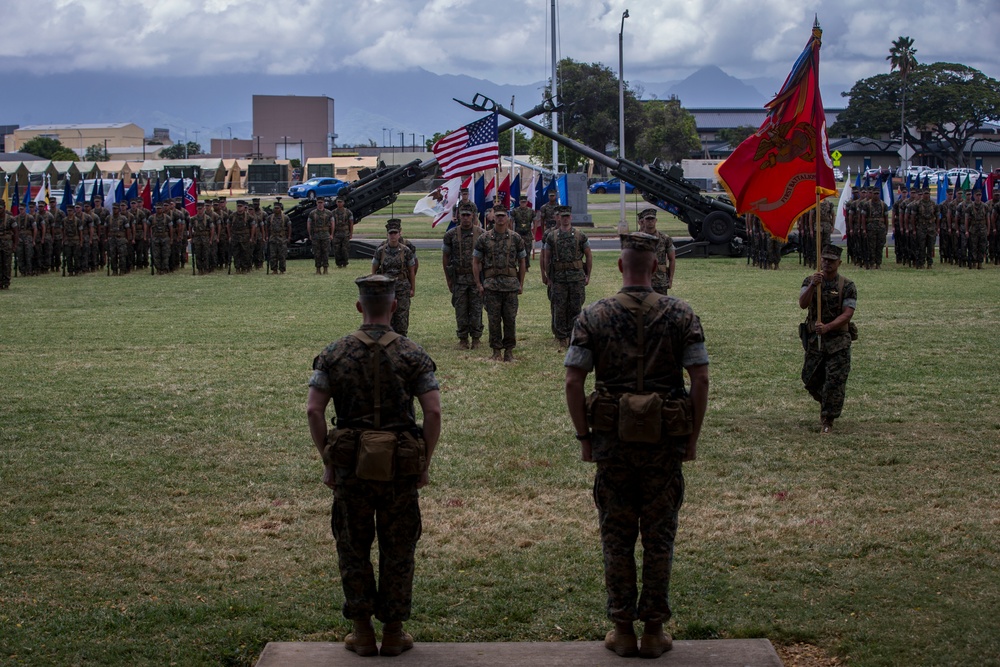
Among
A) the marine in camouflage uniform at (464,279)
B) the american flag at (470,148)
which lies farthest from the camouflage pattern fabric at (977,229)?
the marine in camouflage uniform at (464,279)

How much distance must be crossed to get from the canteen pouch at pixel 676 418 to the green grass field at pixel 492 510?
1.12 metres

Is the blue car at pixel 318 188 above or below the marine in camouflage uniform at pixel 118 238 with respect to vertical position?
above

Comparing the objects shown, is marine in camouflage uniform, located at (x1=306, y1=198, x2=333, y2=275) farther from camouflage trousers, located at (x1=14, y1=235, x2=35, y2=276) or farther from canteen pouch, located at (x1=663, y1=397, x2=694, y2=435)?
canteen pouch, located at (x1=663, y1=397, x2=694, y2=435)

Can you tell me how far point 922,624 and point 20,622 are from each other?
14.7 ft

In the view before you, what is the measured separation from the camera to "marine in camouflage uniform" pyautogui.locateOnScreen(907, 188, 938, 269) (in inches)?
1023

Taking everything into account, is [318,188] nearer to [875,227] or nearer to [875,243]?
[875,243]

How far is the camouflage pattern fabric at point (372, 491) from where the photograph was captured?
533 centimetres

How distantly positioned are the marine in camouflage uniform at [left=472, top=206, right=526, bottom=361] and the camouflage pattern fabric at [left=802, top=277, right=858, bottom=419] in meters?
4.80

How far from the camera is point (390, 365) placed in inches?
210

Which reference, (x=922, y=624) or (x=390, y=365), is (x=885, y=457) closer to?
(x=922, y=624)

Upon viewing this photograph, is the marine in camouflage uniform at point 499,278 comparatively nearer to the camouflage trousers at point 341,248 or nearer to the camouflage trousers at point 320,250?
the camouflage trousers at point 320,250

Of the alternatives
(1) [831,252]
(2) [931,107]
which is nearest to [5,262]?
(1) [831,252]

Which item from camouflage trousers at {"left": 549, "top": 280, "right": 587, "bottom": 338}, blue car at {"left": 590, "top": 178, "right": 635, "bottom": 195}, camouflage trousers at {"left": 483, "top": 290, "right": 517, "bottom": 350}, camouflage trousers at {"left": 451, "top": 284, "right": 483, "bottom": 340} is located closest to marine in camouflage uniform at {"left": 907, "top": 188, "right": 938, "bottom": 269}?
camouflage trousers at {"left": 549, "top": 280, "right": 587, "bottom": 338}

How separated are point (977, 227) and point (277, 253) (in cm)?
1595
